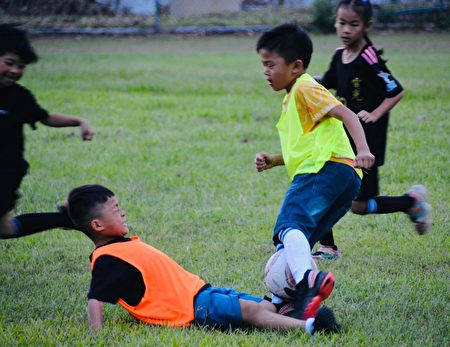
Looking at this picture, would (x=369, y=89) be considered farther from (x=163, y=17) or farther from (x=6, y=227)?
(x=163, y=17)

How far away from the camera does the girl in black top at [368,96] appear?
4.83 metres

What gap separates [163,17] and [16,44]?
48.4 ft

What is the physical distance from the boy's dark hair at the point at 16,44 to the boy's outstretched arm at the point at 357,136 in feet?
5.71

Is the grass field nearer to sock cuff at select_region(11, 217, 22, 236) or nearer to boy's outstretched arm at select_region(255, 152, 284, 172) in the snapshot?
sock cuff at select_region(11, 217, 22, 236)

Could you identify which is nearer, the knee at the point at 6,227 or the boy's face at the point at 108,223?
the boy's face at the point at 108,223

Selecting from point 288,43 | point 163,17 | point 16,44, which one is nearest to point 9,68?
point 16,44

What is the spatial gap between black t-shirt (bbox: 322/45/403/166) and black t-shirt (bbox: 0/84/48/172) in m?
2.01

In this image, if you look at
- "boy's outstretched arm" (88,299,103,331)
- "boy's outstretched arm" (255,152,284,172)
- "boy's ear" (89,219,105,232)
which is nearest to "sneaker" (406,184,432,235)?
"boy's outstretched arm" (255,152,284,172)

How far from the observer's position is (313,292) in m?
3.45

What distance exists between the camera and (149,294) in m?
3.59

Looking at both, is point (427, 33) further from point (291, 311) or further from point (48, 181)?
point (291, 311)

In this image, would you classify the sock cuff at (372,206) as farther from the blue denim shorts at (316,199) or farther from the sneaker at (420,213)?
the blue denim shorts at (316,199)

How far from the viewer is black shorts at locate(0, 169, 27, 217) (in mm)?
4245

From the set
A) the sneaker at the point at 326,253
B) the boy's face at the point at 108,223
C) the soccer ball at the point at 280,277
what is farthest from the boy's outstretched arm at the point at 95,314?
the sneaker at the point at 326,253
